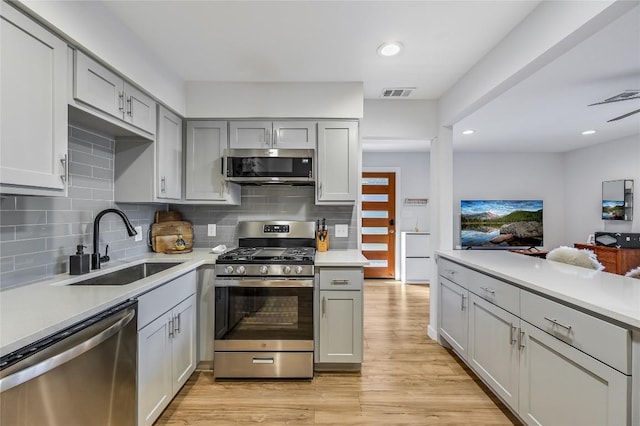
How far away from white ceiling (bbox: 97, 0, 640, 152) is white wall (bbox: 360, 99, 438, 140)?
13 cm

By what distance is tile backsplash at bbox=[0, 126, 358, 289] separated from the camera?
1.54 m

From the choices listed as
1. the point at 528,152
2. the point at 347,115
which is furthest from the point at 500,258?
the point at 528,152

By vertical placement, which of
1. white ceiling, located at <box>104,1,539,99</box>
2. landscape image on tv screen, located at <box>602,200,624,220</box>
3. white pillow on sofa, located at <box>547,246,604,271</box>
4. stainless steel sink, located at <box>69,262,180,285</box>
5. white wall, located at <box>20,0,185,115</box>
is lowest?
stainless steel sink, located at <box>69,262,180,285</box>

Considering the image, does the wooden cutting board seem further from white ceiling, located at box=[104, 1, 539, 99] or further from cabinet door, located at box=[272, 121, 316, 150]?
white ceiling, located at box=[104, 1, 539, 99]

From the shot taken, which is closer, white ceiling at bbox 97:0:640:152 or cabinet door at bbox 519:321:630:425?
cabinet door at bbox 519:321:630:425

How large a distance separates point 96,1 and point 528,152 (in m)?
6.73

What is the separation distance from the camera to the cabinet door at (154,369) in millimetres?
1598

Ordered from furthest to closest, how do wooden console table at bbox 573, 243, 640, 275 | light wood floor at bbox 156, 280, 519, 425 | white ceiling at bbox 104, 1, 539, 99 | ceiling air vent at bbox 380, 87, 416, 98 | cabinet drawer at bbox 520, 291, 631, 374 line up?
wooden console table at bbox 573, 243, 640, 275
ceiling air vent at bbox 380, 87, 416, 98
light wood floor at bbox 156, 280, 519, 425
white ceiling at bbox 104, 1, 539, 99
cabinet drawer at bbox 520, 291, 631, 374

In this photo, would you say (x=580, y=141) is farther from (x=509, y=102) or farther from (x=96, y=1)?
(x=96, y=1)

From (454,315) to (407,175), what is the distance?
3623 mm

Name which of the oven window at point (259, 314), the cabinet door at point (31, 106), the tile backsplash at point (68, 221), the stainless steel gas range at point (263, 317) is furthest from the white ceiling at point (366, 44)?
the oven window at point (259, 314)

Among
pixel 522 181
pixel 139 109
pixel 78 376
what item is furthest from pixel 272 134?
pixel 522 181

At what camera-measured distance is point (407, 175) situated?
5.73 metres

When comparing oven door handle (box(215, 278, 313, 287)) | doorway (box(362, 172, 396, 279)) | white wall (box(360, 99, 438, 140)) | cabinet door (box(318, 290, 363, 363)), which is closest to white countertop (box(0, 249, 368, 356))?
oven door handle (box(215, 278, 313, 287))
